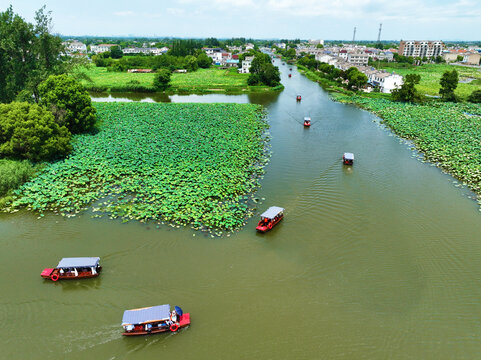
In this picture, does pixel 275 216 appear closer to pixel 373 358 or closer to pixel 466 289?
pixel 373 358

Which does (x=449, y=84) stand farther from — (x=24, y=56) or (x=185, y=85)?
(x=24, y=56)

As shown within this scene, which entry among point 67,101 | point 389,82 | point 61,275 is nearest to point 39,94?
point 67,101

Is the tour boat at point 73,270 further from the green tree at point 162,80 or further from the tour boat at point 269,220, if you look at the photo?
the green tree at point 162,80

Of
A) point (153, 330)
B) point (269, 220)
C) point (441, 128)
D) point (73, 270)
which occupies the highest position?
point (441, 128)

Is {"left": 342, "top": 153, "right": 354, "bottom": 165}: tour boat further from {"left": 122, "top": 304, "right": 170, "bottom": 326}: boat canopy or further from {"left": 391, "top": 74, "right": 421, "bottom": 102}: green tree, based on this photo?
{"left": 391, "top": 74, "right": 421, "bottom": 102}: green tree

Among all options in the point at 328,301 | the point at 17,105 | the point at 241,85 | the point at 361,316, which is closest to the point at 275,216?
the point at 328,301

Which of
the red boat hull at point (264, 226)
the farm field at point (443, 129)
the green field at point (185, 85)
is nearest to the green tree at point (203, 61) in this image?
the green field at point (185, 85)
